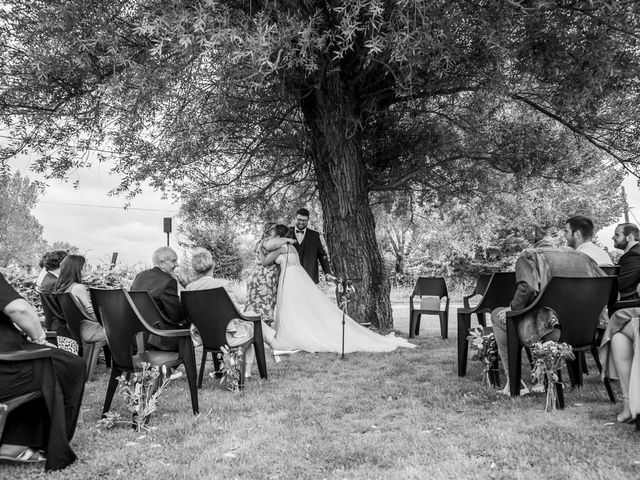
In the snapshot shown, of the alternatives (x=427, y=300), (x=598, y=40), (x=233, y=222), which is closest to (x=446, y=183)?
(x=427, y=300)

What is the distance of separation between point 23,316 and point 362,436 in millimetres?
2412

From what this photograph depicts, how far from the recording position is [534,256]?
455cm

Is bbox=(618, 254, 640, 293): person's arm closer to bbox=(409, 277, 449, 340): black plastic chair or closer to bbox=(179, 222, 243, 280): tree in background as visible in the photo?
bbox=(409, 277, 449, 340): black plastic chair

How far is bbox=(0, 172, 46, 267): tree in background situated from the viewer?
45.3 m

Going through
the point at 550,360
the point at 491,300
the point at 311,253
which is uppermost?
the point at 311,253

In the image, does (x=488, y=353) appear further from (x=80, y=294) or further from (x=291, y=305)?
(x=80, y=294)

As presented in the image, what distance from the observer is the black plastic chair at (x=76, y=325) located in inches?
228

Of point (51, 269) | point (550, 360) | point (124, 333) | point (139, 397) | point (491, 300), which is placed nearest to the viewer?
point (139, 397)

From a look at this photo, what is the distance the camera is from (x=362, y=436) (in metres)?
3.74

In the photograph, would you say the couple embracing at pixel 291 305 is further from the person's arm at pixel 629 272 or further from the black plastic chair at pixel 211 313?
the person's arm at pixel 629 272

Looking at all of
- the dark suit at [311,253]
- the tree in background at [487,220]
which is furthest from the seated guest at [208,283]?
the tree in background at [487,220]

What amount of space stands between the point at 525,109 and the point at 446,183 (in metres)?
2.33

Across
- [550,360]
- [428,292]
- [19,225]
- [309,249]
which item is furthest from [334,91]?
[19,225]

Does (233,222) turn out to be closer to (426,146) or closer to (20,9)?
(426,146)
